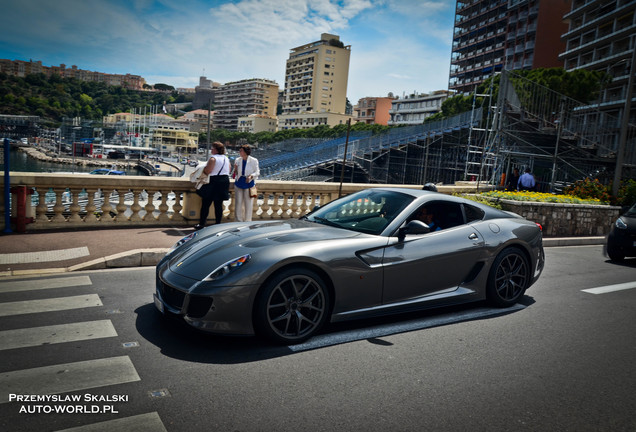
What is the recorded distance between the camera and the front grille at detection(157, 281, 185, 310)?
408 cm

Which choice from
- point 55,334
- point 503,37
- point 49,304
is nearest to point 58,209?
point 49,304

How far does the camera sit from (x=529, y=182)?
56.3ft

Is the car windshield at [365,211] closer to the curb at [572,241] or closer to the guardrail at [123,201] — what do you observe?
the guardrail at [123,201]

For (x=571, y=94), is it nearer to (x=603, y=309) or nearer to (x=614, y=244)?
(x=614, y=244)

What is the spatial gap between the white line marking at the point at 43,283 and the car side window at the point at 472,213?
4.51 m

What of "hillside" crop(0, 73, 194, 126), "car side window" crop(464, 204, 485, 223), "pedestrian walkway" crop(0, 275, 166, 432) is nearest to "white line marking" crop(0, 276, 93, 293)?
"pedestrian walkway" crop(0, 275, 166, 432)

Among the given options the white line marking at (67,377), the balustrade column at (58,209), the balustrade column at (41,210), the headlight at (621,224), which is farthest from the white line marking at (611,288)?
the balustrade column at (41,210)

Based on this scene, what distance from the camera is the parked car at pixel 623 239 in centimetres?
956

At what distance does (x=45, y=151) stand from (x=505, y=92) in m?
151

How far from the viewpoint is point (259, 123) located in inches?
7082

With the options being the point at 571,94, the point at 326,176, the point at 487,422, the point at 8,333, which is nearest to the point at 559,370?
the point at 487,422

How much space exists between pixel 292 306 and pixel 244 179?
572cm

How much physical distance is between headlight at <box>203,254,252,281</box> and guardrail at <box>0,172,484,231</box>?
229 inches

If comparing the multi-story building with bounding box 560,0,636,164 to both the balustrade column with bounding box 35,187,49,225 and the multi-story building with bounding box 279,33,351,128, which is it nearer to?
the balustrade column with bounding box 35,187,49,225
